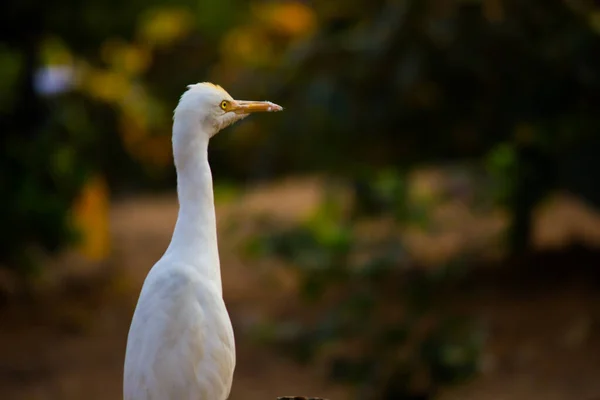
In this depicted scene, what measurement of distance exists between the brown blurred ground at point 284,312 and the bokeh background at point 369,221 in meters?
0.02

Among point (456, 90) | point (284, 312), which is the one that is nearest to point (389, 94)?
point (456, 90)

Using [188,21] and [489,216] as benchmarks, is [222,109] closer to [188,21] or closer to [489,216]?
[489,216]

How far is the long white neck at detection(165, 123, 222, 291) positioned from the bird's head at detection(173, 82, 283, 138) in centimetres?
3

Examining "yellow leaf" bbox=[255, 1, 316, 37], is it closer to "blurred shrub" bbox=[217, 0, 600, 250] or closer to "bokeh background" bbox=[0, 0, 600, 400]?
"bokeh background" bbox=[0, 0, 600, 400]

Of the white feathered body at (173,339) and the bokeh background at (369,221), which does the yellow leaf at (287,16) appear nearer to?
the bokeh background at (369,221)

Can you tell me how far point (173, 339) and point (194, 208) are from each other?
0.41m

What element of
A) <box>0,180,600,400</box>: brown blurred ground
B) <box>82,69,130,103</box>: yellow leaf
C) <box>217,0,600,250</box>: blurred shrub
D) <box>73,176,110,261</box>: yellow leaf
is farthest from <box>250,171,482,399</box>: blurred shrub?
<box>82,69,130,103</box>: yellow leaf

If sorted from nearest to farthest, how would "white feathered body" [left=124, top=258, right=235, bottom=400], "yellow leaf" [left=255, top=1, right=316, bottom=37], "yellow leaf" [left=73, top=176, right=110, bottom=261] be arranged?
"white feathered body" [left=124, top=258, right=235, bottom=400], "yellow leaf" [left=73, top=176, right=110, bottom=261], "yellow leaf" [left=255, top=1, right=316, bottom=37]

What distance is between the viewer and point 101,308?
822 cm

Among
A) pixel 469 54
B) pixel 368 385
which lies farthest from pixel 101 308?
pixel 469 54

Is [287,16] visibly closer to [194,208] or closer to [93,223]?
[93,223]

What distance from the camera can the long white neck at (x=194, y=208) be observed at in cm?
319

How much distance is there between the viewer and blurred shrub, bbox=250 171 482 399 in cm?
597

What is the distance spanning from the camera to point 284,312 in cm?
790
